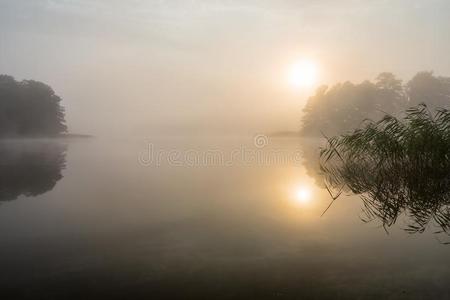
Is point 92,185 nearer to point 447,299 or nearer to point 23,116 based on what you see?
point 447,299

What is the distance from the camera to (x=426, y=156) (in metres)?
9.30

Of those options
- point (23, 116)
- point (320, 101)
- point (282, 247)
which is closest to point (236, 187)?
point (282, 247)

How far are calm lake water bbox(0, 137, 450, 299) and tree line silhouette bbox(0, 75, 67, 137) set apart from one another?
5594 cm

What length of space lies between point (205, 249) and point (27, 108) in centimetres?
7202

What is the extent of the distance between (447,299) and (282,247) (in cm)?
500

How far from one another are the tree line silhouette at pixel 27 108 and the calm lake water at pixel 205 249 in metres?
55.9

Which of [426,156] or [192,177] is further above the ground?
[192,177]

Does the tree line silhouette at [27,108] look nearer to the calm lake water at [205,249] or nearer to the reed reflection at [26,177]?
the reed reflection at [26,177]

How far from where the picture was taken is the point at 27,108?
71.5 m

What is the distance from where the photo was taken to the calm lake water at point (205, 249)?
903 centimetres
